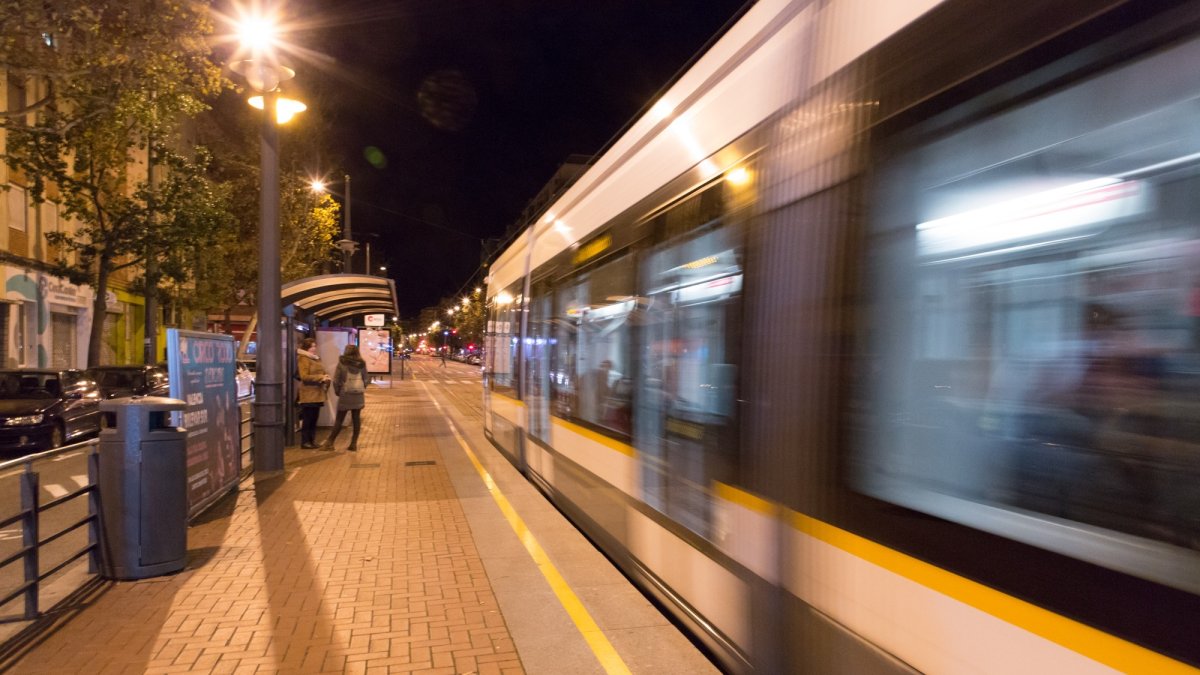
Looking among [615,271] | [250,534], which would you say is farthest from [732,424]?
[250,534]

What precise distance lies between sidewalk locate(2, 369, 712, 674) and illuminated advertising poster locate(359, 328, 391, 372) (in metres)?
23.9

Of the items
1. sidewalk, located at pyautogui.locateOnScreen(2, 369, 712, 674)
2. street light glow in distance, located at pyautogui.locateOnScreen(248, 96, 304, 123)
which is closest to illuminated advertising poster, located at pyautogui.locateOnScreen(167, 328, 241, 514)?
sidewalk, located at pyautogui.locateOnScreen(2, 369, 712, 674)

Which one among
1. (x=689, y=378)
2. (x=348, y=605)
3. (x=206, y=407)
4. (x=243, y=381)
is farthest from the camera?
(x=243, y=381)

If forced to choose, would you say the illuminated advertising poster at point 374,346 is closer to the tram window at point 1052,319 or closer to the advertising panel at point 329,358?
the advertising panel at point 329,358

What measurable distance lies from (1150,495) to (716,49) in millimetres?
3058

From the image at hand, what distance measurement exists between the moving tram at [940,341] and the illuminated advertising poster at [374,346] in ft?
95.7

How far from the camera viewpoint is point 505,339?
10.8 metres

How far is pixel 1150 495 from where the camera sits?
1.67 meters

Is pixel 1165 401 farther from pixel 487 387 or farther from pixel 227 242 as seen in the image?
pixel 227 242

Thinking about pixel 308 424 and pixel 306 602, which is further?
pixel 308 424

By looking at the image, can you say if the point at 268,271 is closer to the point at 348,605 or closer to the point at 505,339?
the point at 505,339

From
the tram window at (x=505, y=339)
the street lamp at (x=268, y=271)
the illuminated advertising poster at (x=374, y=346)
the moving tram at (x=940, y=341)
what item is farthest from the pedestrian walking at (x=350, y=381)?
the illuminated advertising poster at (x=374, y=346)

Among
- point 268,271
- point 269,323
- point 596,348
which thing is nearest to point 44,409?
point 269,323

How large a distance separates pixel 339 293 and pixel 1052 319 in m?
14.7
